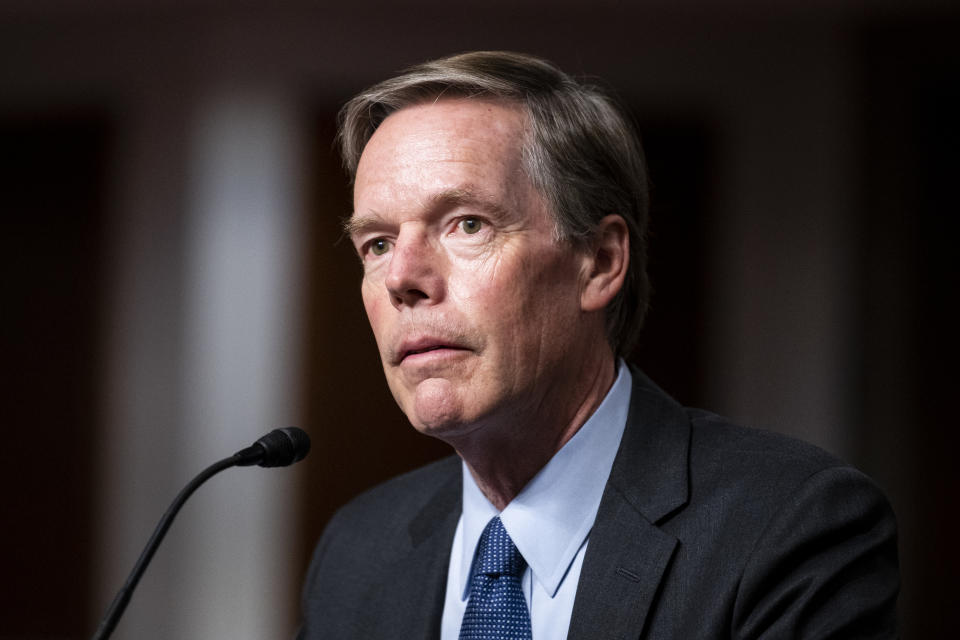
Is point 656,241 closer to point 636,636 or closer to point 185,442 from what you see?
point 185,442

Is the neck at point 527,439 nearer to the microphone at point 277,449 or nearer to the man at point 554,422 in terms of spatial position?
the man at point 554,422

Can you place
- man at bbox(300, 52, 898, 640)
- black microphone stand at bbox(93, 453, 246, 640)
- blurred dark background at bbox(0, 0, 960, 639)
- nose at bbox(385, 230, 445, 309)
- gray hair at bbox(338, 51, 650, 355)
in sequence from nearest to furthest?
black microphone stand at bbox(93, 453, 246, 640)
man at bbox(300, 52, 898, 640)
nose at bbox(385, 230, 445, 309)
gray hair at bbox(338, 51, 650, 355)
blurred dark background at bbox(0, 0, 960, 639)

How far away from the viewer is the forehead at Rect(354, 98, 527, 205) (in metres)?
1.54

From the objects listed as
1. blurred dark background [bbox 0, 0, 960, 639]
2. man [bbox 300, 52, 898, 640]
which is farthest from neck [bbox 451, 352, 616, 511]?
blurred dark background [bbox 0, 0, 960, 639]

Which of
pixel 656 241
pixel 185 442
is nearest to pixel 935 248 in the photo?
pixel 656 241

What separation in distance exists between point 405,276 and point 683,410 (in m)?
0.51

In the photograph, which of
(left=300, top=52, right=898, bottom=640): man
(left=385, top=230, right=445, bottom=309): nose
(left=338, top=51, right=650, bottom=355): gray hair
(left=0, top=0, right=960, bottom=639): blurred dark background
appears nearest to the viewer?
(left=300, top=52, right=898, bottom=640): man

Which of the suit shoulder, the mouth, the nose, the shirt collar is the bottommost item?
the shirt collar

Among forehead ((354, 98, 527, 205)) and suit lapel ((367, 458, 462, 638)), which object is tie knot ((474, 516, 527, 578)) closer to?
suit lapel ((367, 458, 462, 638))

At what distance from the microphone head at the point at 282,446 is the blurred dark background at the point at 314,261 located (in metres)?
3.31

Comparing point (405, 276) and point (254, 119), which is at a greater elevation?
point (254, 119)

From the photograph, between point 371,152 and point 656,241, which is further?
point 656,241

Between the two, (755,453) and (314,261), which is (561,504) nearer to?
(755,453)

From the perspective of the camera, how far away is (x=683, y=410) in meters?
1.72
